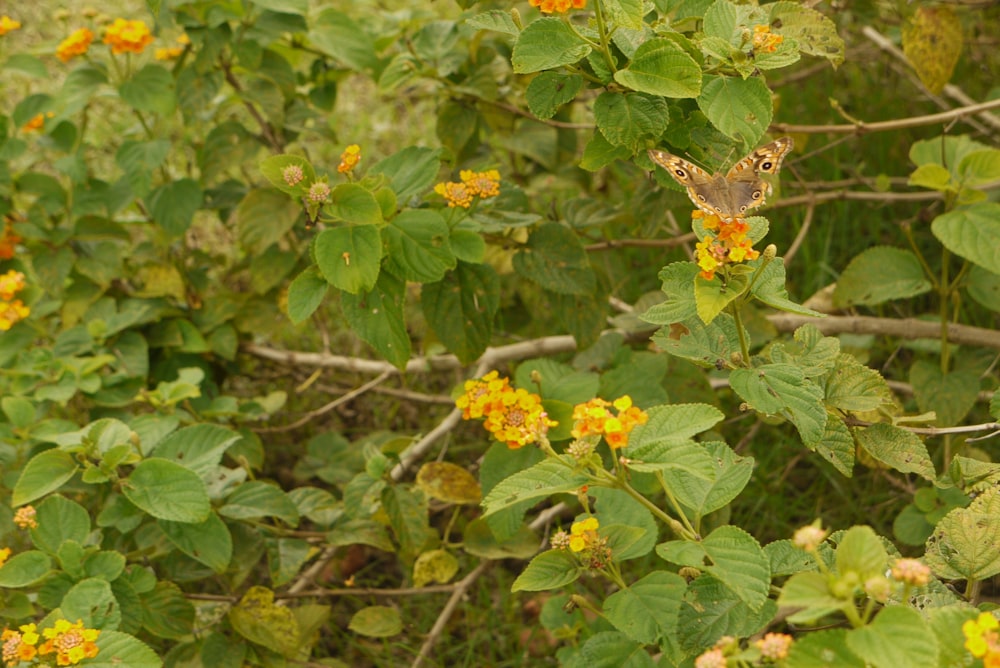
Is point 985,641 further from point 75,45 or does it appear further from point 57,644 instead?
point 75,45

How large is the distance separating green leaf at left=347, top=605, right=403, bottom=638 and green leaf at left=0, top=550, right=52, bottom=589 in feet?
2.15

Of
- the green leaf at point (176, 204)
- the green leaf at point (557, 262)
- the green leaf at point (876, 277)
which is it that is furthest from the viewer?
the green leaf at point (176, 204)

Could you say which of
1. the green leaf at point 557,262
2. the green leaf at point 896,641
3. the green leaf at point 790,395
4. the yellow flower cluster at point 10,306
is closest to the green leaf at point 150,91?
the yellow flower cluster at point 10,306

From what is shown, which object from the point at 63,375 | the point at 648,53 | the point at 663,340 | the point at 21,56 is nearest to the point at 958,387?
the point at 663,340

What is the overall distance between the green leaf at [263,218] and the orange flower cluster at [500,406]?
928 millimetres

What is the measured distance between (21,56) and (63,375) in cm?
93

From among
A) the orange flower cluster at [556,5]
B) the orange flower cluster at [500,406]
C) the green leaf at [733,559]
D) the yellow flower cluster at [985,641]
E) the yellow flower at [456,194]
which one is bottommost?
the orange flower cluster at [500,406]

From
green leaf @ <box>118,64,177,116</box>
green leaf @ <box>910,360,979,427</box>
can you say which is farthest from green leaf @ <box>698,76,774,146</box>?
green leaf @ <box>118,64,177,116</box>

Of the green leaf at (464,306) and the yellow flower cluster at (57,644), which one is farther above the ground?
the green leaf at (464,306)

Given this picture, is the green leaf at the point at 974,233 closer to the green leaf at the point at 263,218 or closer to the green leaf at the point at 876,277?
the green leaf at the point at 876,277

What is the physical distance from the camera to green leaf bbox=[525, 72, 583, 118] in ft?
5.16

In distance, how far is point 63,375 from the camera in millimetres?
2262

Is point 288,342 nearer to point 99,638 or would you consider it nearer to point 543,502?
point 543,502

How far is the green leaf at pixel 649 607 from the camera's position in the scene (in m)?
1.37
